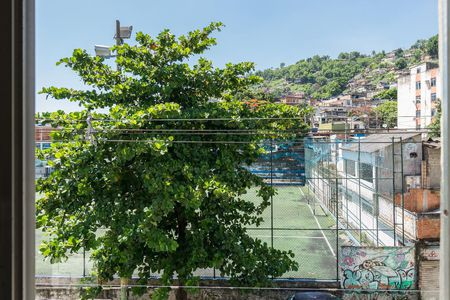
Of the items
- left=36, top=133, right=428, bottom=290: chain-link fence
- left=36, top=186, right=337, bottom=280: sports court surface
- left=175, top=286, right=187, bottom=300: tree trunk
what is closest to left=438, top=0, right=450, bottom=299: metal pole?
left=36, top=133, right=428, bottom=290: chain-link fence

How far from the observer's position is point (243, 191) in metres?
2.57

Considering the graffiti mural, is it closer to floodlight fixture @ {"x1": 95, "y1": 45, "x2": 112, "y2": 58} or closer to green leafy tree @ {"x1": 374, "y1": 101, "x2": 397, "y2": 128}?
green leafy tree @ {"x1": 374, "y1": 101, "x2": 397, "y2": 128}

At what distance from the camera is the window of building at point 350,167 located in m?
3.90

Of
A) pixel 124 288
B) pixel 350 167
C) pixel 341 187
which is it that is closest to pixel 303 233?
pixel 341 187

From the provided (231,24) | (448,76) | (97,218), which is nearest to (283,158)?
(231,24)

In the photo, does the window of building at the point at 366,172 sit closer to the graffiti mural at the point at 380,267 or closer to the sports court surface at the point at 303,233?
the sports court surface at the point at 303,233

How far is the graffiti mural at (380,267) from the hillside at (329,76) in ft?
5.33

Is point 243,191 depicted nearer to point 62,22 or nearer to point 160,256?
point 160,256

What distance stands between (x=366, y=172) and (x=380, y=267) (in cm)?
113

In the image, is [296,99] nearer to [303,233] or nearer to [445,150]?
[445,150]

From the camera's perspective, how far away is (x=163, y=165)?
2.38 m

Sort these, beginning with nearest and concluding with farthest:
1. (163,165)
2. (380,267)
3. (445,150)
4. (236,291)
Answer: (445,150) → (163,165) → (236,291) → (380,267)

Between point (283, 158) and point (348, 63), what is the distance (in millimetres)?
1067

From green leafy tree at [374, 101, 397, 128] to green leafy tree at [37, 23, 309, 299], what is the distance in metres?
0.68
